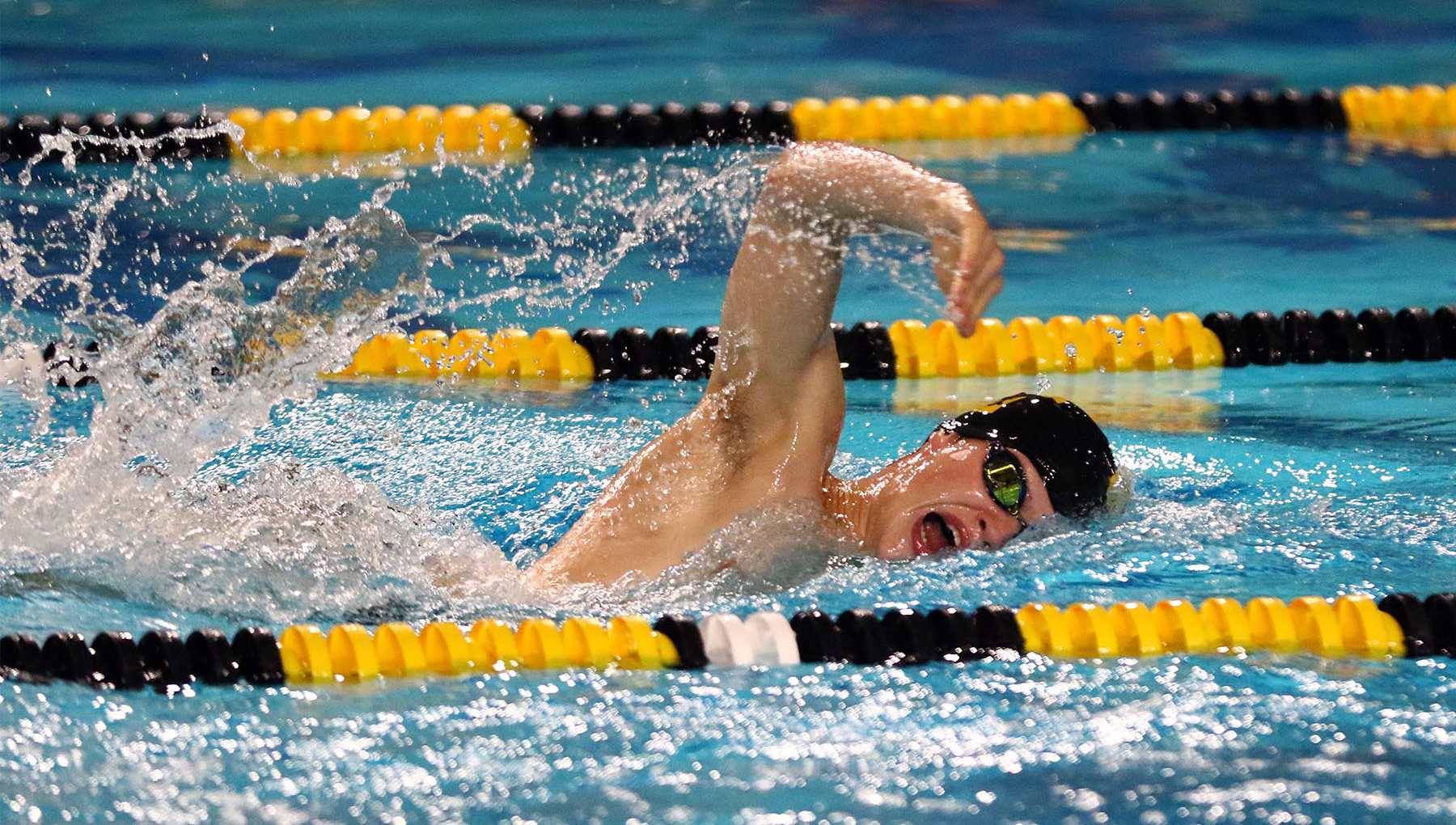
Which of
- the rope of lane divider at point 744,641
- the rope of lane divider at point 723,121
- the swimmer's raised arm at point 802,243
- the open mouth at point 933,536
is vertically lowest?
the rope of lane divider at point 744,641

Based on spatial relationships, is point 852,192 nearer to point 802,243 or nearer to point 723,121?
point 802,243

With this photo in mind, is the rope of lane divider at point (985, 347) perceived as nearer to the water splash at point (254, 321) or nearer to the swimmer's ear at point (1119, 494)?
the water splash at point (254, 321)

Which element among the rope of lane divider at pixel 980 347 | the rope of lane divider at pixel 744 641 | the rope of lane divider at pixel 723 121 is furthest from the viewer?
the rope of lane divider at pixel 723 121

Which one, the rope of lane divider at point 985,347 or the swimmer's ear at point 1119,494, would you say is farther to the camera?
the rope of lane divider at point 985,347

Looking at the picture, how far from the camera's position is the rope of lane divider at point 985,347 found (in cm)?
398

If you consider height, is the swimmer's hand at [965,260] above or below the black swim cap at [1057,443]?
above

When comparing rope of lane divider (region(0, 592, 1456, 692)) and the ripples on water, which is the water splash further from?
rope of lane divider (region(0, 592, 1456, 692))

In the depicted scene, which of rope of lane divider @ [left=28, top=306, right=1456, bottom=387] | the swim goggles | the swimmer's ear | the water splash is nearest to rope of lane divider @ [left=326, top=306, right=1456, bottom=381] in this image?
rope of lane divider @ [left=28, top=306, right=1456, bottom=387]

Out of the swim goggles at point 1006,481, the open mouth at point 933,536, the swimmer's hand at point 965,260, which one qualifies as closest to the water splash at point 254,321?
the open mouth at point 933,536

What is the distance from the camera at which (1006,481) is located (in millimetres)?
2564

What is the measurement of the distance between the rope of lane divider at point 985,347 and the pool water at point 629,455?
0.19 feet

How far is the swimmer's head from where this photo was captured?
2.57 meters

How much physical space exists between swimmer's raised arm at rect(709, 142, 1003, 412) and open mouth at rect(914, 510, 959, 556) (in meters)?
0.26

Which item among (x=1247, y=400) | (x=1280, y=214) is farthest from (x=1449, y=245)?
(x=1247, y=400)
